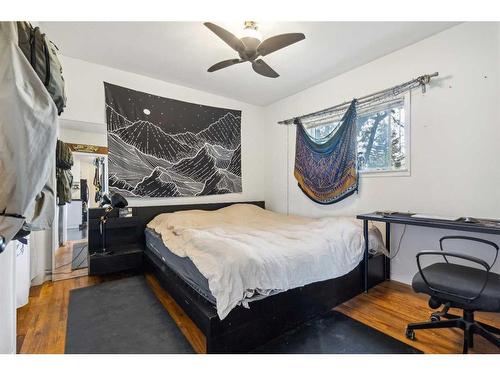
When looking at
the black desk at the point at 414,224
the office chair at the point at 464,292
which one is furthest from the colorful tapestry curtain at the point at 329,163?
the office chair at the point at 464,292

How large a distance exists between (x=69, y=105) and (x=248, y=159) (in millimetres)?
2613

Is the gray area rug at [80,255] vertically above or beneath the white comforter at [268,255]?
beneath

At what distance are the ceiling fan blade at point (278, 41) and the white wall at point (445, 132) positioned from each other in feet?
4.66

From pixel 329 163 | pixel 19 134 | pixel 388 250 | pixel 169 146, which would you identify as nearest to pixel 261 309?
pixel 19 134

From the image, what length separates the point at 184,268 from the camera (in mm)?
1888

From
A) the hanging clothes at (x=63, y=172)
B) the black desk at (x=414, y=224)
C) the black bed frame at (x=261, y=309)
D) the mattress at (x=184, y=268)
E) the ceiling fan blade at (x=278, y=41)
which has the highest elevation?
the ceiling fan blade at (x=278, y=41)

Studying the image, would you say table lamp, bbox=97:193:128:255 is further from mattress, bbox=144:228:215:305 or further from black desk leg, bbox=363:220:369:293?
black desk leg, bbox=363:220:369:293

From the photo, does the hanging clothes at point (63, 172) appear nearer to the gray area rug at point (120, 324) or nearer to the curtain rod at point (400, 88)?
the gray area rug at point (120, 324)

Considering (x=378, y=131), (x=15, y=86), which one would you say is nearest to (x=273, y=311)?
(x=15, y=86)

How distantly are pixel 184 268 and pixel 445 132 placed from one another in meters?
2.72

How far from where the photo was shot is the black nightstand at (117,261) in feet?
8.78

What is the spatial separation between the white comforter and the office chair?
1.99ft

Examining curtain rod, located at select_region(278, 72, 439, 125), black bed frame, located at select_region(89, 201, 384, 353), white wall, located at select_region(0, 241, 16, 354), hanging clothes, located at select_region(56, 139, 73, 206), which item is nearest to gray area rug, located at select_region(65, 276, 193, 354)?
black bed frame, located at select_region(89, 201, 384, 353)

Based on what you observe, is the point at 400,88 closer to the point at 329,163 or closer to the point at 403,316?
the point at 329,163
